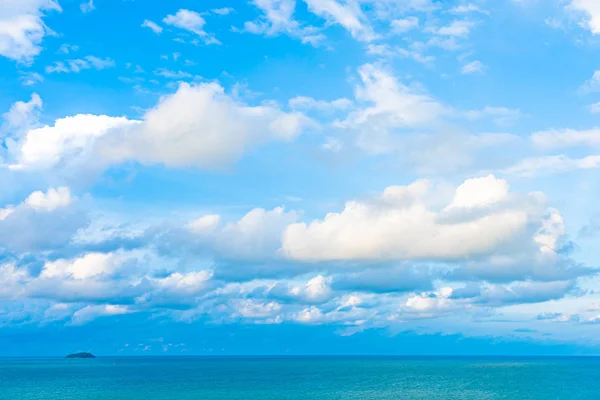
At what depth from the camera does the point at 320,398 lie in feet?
510

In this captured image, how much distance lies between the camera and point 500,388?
7515 inches

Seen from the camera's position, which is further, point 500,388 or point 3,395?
point 500,388

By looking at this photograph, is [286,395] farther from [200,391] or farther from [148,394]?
[148,394]

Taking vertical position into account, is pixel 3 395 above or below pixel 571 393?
above

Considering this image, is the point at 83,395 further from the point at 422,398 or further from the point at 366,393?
the point at 422,398

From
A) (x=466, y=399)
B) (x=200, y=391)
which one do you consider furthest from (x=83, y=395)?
(x=466, y=399)

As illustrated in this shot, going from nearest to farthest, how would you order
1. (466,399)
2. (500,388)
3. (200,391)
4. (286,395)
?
(466,399), (286,395), (200,391), (500,388)

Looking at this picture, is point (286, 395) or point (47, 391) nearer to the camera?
point (286, 395)

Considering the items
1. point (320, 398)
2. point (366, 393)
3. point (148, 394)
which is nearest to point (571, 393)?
point (366, 393)

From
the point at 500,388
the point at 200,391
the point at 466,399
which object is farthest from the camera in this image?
the point at 500,388

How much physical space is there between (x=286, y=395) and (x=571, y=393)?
86.6 m

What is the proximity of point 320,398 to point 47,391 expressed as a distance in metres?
90.4

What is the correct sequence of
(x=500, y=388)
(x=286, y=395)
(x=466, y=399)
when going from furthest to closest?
(x=500, y=388) → (x=286, y=395) → (x=466, y=399)

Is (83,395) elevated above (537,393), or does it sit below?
above
